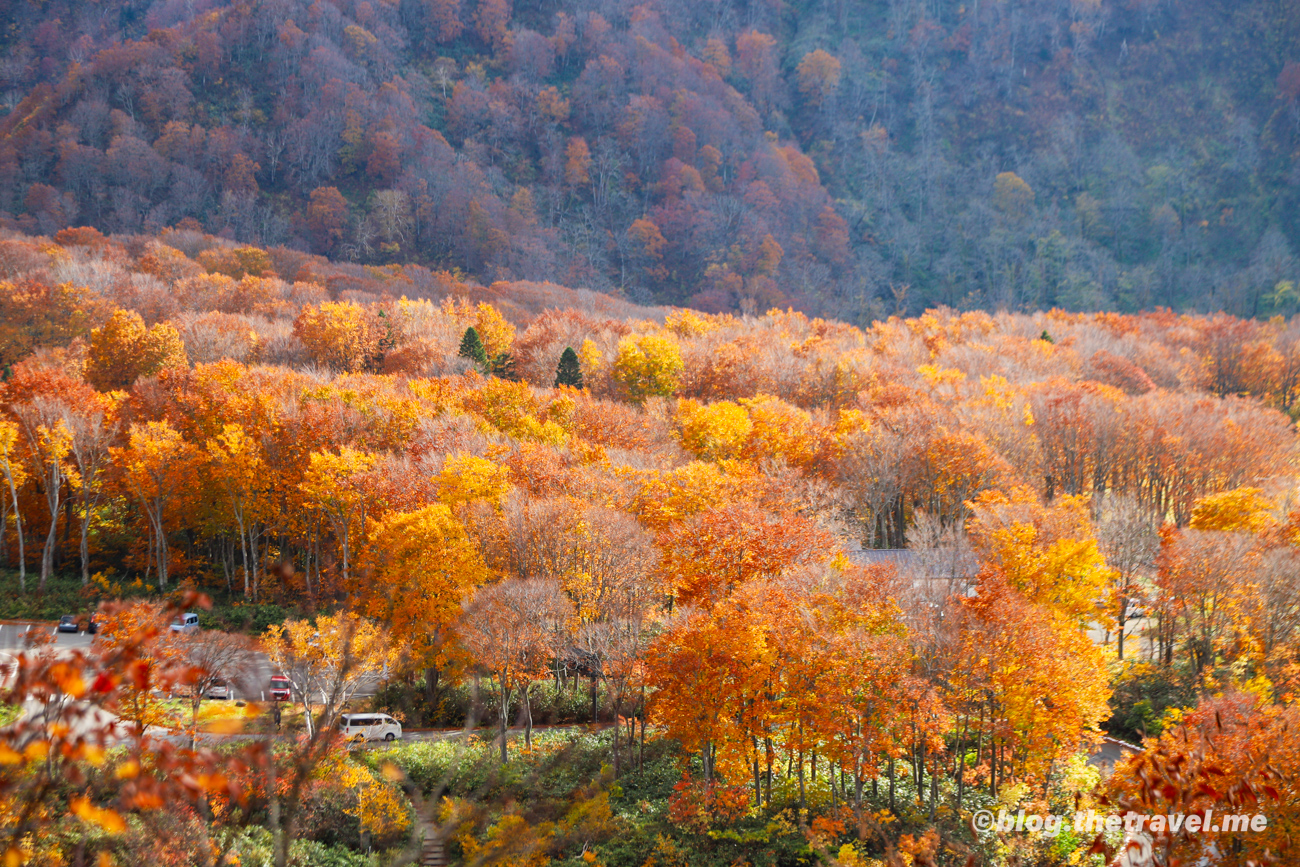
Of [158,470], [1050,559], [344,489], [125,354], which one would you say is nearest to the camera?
[1050,559]

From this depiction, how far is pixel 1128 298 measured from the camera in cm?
16125

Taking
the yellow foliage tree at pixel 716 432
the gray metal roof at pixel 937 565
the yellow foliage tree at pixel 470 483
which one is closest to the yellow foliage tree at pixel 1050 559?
the gray metal roof at pixel 937 565

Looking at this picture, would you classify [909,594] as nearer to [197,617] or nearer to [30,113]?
[197,617]

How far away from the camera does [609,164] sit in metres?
179

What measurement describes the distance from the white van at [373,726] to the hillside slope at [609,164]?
119790 mm

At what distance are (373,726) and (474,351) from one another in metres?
43.2

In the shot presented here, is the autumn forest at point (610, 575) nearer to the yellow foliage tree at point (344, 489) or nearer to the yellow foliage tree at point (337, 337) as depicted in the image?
the yellow foliage tree at point (344, 489)

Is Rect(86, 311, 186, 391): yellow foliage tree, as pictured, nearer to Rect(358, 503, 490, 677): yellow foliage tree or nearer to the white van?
Rect(358, 503, 490, 677): yellow foliage tree

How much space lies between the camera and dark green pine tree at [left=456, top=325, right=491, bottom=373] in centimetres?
6919

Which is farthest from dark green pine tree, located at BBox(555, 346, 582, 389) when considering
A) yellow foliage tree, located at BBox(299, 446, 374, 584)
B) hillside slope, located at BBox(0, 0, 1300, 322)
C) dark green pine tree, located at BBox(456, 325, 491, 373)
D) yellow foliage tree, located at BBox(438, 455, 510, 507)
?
hillside slope, located at BBox(0, 0, 1300, 322)

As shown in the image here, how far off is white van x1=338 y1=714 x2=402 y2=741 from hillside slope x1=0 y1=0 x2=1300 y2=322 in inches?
4716

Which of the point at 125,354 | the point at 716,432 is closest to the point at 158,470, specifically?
the point at 125,354

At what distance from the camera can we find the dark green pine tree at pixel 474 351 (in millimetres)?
69188

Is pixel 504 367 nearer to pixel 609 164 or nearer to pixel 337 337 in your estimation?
pixel 337 337
